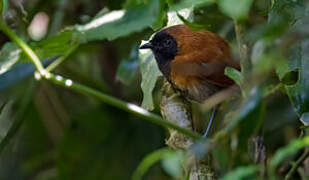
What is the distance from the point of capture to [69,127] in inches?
174

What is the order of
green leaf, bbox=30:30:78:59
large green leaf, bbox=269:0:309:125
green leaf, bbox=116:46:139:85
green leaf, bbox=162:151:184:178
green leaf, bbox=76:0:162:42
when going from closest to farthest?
1. green leaf, bbox=162:151:184:178
2. green leaf, bbox=76:0:162:42
3. large green leaf, bbox=269:0:309:125
4. green leaf, bbox=30:30:78:59
5. green leaf, bbox=116:46:139:85

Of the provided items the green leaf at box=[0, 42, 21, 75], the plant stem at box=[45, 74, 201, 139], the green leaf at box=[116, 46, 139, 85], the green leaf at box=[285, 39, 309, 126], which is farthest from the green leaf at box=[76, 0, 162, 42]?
the green leaf at box=[116, 46, 139, 85]

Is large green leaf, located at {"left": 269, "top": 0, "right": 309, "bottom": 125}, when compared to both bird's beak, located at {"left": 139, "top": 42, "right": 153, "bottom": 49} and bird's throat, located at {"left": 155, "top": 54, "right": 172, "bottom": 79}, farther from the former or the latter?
bird's beak, located at {"left": 139, "top": 42, "right": 153, "bottom": 49}

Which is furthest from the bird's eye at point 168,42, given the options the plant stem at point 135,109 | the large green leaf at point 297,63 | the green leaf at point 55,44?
the plant stem at point 135,109

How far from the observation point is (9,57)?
2939 millimetres

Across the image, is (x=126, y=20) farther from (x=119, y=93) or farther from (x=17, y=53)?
(x=119, y=93)

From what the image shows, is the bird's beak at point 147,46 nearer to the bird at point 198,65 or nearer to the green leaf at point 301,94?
the bird at point 198,65

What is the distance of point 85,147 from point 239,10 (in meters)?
3.11

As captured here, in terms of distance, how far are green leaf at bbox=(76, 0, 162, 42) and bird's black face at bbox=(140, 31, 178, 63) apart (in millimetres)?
955

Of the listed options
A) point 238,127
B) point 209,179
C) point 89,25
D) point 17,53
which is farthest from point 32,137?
point 238,127

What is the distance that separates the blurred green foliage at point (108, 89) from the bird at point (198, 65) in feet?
0.39

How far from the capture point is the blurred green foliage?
2398 millimetres

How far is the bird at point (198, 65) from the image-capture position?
3.17m

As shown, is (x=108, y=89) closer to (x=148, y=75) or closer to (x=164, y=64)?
(x=164, y=64)
